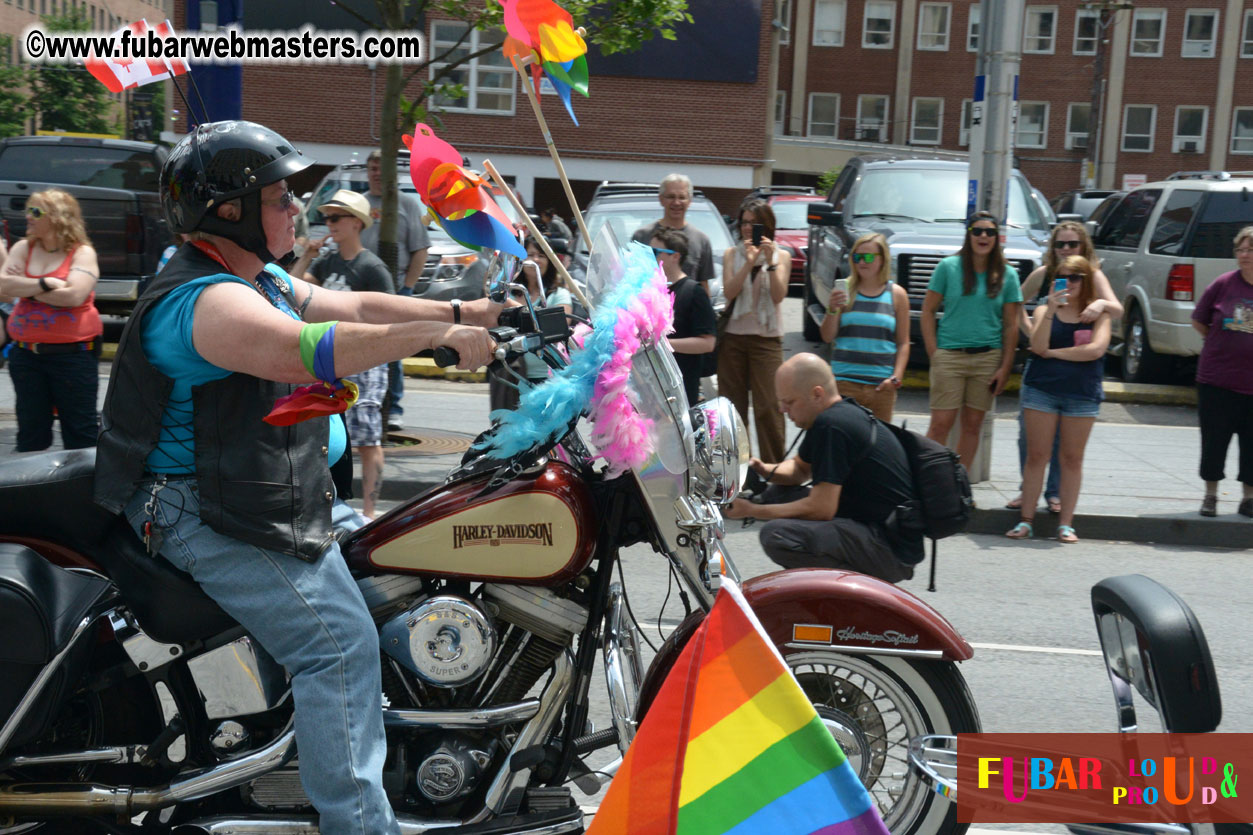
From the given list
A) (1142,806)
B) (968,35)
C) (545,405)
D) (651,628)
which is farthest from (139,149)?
(968,35)

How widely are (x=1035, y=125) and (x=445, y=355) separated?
173ft

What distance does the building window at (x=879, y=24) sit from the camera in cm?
5147

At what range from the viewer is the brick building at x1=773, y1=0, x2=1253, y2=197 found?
49.7m

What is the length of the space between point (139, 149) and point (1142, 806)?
13.1 m

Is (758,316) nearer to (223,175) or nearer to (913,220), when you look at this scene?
(913,220)

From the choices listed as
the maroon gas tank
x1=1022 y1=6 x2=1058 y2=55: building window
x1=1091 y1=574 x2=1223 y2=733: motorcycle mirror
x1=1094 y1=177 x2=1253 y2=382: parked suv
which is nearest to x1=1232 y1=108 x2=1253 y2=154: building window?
x1=1022 y1=6 x2=1058 y2=55: building window

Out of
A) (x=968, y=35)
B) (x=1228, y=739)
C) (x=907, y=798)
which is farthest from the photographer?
(x=968, y=35)

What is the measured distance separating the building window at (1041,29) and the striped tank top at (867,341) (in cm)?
4668

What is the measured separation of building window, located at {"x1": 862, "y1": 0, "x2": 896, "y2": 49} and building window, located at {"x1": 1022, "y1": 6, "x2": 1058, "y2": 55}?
212 inches

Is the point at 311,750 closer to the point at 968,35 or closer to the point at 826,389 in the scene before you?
the point at 826,389

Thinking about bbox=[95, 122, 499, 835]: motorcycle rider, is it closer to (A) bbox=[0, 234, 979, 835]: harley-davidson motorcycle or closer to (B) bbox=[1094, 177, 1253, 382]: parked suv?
(A) bbox=[0, 234, 979, 835]: harley-davidson motorcycle

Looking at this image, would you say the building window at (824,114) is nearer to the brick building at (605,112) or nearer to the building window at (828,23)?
the building window at (828,23)

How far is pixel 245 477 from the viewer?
2.88 metres

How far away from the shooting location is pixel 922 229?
1309cm
